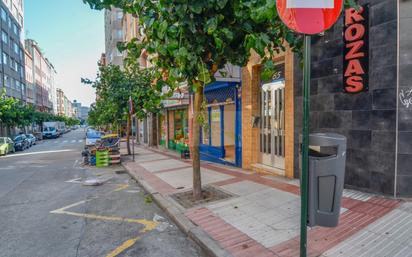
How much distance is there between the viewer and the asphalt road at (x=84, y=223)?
4.08m

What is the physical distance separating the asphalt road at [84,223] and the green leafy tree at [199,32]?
2350 millimetres

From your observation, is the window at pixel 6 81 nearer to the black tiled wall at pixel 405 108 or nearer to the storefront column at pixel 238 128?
the storefront column at pixel 238 128

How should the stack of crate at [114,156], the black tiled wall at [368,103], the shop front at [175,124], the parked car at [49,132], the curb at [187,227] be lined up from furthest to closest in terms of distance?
the parked car at [49,132], the shop front at [175,124], the stack of crate at [114,156], the black tiled wall at [368,103], the curb at [187,227]

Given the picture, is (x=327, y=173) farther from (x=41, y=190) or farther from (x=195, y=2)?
(x=41, y=190)

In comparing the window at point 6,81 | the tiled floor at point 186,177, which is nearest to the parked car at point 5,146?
the tiled floor at point 186,177

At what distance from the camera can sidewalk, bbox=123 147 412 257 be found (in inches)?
143

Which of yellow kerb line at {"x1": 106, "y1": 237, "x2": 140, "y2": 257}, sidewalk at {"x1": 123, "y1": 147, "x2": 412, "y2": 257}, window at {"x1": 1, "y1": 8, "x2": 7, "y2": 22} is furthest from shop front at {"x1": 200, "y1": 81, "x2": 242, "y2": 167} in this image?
window at {"x1": 1, "y1": 8, "x2": 7, "y2": 22}

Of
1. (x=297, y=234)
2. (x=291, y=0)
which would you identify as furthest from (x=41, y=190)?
(x=291, y=0)

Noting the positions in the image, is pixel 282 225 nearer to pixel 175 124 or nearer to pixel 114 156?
pixel 114 156

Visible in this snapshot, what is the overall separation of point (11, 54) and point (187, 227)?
51.7 meters

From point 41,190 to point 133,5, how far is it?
6.26 m

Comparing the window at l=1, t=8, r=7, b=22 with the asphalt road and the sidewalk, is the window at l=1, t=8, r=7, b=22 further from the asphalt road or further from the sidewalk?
the sidewalk

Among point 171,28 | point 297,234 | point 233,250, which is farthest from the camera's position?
point 171,28

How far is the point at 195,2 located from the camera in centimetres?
426
